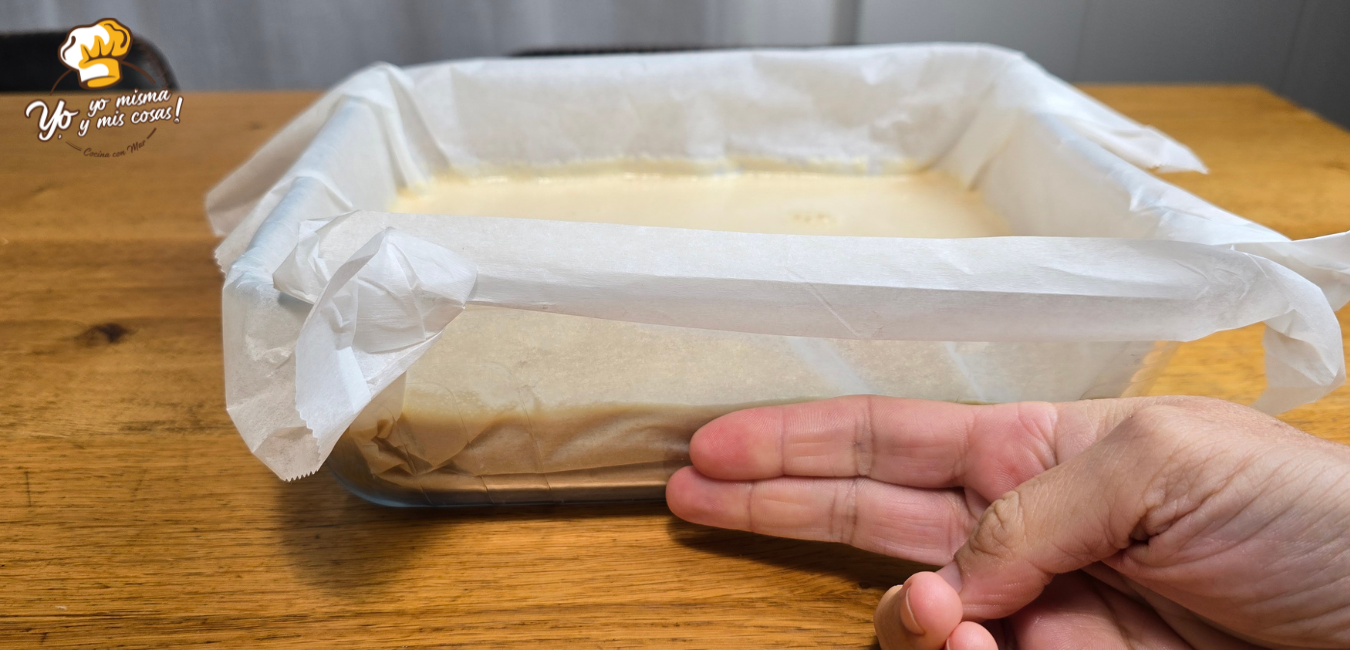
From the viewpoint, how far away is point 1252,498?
0.26 m

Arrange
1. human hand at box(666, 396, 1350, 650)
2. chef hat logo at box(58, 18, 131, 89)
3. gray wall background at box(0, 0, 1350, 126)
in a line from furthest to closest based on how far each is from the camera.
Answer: gray wall background at box(0, 0, 1350, 126)
chef hat logo at box(58, 18, 131, 89)
human hand at box(666, 396, 1350, 650)

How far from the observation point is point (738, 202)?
2.07ft

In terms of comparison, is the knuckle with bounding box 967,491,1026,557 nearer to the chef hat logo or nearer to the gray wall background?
the chef hat logo

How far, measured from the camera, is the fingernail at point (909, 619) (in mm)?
269

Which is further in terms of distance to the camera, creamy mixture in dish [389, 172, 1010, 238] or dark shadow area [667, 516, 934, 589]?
creamy mixture in dish [389, 172, 1010, 238]

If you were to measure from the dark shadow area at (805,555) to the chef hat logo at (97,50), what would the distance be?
0.53m

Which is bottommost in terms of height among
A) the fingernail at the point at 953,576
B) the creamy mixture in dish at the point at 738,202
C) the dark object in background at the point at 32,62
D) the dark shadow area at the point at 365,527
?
the dark shadow area at the point at 365,527

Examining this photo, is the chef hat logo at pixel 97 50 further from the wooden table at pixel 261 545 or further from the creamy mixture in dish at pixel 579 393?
the creamy mixture in dish at pixel 579 393

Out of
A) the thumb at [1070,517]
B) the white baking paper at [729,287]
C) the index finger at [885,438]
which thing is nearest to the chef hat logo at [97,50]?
the white baking paper at [729,287]

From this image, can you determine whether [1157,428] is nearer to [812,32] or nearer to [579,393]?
[579,393]

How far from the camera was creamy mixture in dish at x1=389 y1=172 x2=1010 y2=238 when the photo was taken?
1.93 feet

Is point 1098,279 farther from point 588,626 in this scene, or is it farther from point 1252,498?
point 588,626

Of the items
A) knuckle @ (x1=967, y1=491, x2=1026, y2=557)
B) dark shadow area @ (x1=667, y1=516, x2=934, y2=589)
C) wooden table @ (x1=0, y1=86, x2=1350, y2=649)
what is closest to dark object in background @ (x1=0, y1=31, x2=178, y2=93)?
wooden table @ (x1=0, y1=86, x2=1350, y2=649)

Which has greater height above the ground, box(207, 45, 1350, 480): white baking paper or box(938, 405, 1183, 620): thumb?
box(207, 45, 1350, 480): white baking paper
